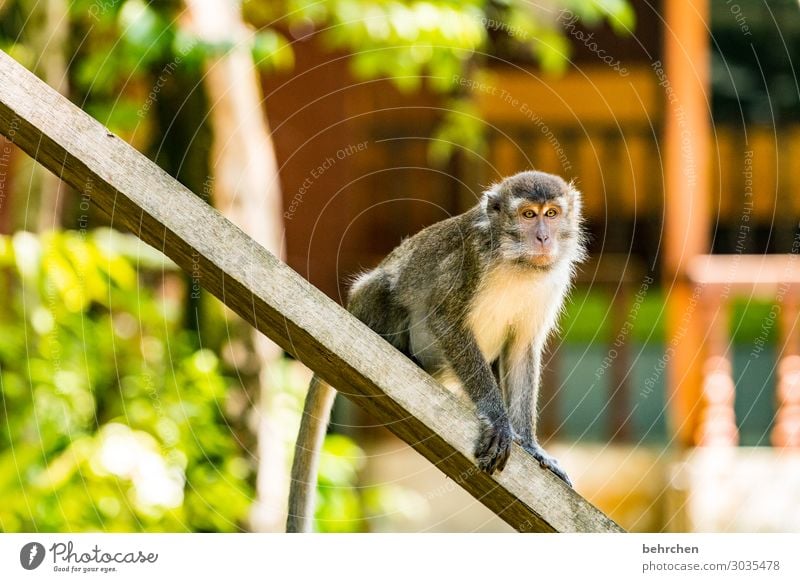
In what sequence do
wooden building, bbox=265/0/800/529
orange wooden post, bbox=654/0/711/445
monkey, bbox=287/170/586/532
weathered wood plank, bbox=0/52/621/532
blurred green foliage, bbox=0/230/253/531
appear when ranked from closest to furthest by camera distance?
weathered wood plank, bbox=0/52/621/532, monkey, bbox=287/170/586/532, blurred green foliage, bbox=0/230/253/531, orange wooden post, bbox=654/0/711/445, wooden building, bbox=265/0/800/529

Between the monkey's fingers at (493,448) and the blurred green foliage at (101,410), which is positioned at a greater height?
the blurred green foliage at (101,410)

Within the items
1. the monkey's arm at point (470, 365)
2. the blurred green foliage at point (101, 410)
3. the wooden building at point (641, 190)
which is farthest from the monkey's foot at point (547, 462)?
the wooden building at point (641, 190)

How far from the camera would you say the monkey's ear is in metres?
3.71

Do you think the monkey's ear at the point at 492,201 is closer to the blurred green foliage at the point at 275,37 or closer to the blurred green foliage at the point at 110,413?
the blurred green foliage at the point at 275,37

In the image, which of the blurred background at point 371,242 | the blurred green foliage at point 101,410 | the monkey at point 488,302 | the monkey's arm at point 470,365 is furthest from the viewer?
the blurred background at point 371,242

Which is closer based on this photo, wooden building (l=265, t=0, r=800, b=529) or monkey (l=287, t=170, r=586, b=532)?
monkey (l=287, t=170, r=586, b=532)

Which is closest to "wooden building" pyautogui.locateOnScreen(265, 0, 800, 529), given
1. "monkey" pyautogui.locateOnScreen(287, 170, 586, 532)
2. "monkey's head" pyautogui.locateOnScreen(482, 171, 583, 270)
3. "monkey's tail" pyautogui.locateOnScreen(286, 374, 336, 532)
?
"monkey" pyautogui.locateOnScreen(287, 170, 586, 532)

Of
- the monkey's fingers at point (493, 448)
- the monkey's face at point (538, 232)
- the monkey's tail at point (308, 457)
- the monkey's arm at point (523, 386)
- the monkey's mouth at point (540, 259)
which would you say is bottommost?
the monkey's fingers at point (493, 448)

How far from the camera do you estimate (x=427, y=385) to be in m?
2.69

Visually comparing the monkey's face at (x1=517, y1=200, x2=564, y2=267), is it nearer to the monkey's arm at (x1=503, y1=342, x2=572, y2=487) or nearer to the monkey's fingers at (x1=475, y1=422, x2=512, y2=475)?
the monkey's arm at (x1=503, y1=342, x2=572, y2=487)

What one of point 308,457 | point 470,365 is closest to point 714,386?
point 470,365

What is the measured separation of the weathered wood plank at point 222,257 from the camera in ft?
8.49

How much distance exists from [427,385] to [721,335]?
20.0 feet

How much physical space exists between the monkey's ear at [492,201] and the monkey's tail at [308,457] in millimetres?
814
